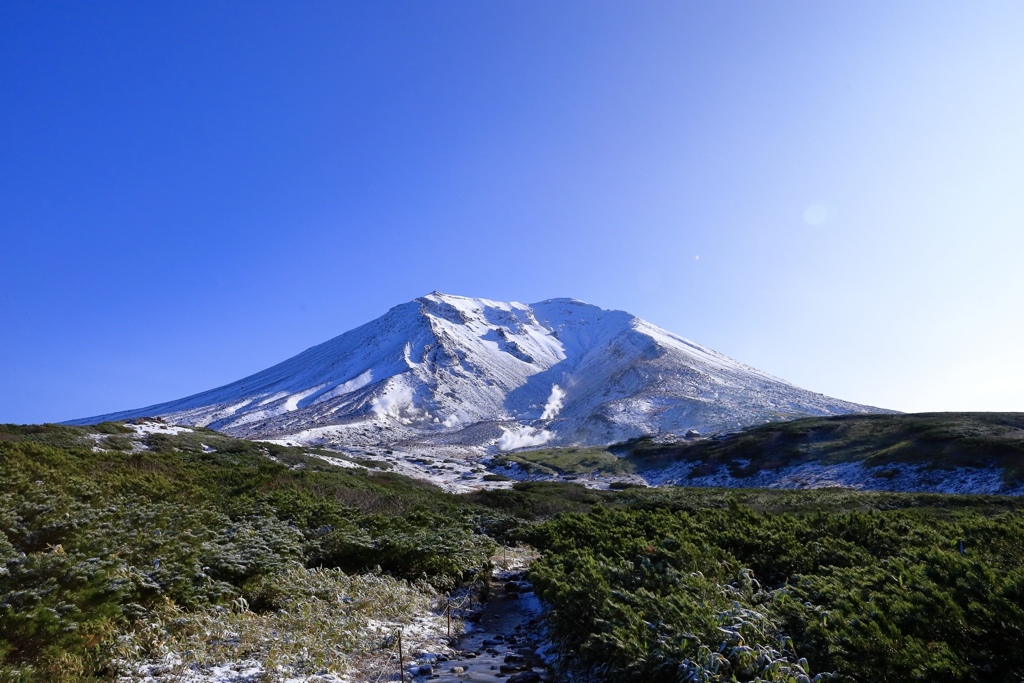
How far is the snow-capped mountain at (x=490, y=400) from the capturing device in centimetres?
10888

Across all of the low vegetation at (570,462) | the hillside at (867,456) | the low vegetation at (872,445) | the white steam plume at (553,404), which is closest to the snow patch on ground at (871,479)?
the hillside at (867,456)

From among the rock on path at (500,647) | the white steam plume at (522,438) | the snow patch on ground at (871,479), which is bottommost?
the white steam plume at (522,438)

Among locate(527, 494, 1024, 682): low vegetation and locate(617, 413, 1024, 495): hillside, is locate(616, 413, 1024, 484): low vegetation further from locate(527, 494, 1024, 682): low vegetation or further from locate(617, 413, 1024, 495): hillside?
locate(527, 494, 1024, 682): low vegetation

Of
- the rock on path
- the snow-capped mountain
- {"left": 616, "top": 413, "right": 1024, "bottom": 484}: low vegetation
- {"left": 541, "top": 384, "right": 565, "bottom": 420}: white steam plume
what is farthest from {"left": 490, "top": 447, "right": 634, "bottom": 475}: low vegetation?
{"left": 541, "top": 384, "right": 565, "bottom": 420}: white steam plume

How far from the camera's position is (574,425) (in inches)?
4756

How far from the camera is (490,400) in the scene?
546 feet

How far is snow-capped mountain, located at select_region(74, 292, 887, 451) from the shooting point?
4286 inches

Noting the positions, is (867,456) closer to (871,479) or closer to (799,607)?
(871,479)

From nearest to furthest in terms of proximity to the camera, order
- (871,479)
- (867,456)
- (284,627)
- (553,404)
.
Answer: (284,627) → (871,479) → (867,456) → (553,404)

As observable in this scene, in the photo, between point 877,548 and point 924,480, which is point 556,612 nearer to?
point 877,548

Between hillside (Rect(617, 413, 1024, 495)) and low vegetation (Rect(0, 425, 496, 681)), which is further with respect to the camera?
hillside (Rect(617, 413, 1024, 495))

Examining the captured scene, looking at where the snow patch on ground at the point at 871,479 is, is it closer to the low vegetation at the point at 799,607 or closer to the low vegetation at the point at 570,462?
the low vegetation at the point at 570,462

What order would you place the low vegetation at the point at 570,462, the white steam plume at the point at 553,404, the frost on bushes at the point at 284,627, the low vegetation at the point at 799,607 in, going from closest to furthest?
the low vegetation at the point at 799,607, the frost on bushes at the point at 284,627, the low vegetation at the point at 570,462, the white steam plume at the point at 553,404

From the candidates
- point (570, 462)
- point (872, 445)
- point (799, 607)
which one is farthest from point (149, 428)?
point (872, 445)
